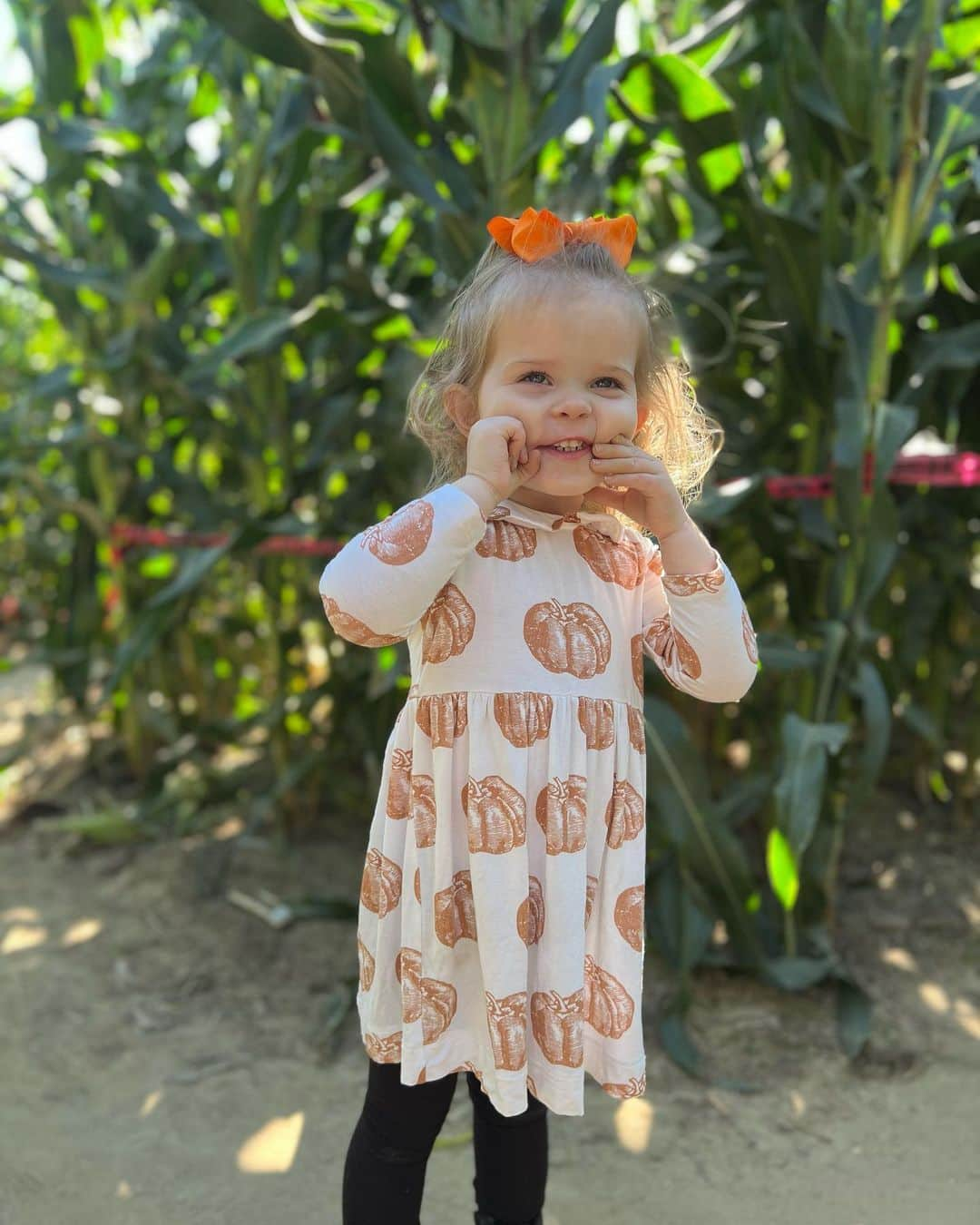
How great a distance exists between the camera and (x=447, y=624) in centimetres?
113

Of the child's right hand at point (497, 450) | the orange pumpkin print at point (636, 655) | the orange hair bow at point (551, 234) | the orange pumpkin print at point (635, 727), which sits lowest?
the orange pumpkin print at point (635, 727)

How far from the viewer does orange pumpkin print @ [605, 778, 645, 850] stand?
1.15 metres

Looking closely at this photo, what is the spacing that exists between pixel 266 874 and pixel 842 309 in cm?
168

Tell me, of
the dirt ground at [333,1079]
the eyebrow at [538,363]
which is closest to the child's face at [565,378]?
the eyebrow at [538,363]

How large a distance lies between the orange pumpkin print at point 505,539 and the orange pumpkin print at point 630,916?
353 millimetres

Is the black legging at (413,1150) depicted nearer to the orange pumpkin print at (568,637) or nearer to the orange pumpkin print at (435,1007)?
the orange pumpkin print at (435,1007)

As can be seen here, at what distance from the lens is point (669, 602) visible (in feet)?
3.67

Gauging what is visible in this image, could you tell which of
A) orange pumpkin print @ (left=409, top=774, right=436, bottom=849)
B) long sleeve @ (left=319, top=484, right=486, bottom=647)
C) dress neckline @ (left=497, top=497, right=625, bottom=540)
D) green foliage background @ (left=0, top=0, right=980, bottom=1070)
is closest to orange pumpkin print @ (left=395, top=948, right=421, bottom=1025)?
orange pumpkin print @ (left=409, top=774, right=436, bottom=849)

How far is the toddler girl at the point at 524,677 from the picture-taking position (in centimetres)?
106

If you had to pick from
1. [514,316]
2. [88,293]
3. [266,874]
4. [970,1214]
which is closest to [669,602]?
[514,316]

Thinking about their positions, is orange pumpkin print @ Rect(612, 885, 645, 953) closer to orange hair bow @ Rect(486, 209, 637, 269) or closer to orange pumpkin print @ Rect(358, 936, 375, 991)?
orange pumpkin print @ Rect(358, 936, 375, 991)

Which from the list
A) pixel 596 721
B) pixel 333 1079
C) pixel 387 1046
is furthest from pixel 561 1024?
pixel 333 1079

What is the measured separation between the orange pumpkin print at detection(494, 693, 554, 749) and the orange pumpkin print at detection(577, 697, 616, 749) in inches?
1.6

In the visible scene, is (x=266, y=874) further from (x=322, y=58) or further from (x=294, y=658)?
(x=322, y=58)
